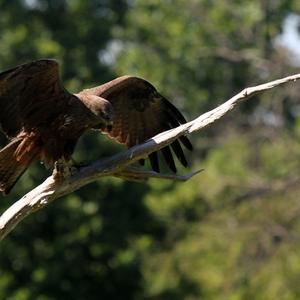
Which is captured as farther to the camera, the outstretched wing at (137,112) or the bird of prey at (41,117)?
the outstretched wing at (137,112)

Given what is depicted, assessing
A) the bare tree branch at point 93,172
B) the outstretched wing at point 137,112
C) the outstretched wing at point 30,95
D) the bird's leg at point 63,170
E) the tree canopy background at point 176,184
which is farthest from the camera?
the tree canopy background at point 176,184

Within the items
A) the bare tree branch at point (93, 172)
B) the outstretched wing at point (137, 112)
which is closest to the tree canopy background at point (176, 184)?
the outstretched wing at point (137, 112)

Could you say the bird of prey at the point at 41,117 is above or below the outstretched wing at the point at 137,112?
above

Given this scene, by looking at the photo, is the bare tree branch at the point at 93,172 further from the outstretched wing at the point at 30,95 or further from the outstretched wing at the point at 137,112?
the outstretched wing at the point at 137,112

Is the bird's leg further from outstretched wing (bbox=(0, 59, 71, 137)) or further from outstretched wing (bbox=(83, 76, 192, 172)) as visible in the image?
outstretched wing (bbox=(83, 76, 192, 172))

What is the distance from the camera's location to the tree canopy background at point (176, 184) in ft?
71.5

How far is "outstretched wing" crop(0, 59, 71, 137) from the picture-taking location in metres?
10.3

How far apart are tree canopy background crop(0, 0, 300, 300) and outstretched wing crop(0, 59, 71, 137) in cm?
939

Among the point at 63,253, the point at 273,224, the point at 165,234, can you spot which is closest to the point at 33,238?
the point at 63,253

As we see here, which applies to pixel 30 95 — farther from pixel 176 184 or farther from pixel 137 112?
pixel 176 184

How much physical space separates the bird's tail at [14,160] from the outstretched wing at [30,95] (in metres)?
0.12

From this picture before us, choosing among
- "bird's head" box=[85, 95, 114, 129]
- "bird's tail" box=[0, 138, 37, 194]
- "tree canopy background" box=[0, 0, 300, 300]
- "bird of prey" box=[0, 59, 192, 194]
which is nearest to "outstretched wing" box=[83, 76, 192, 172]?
"bird of prey" box=[0, 59, 192, 194]

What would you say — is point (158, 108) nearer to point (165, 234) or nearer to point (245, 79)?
point (165, 234)

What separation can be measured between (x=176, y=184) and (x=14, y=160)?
59.4 feet
